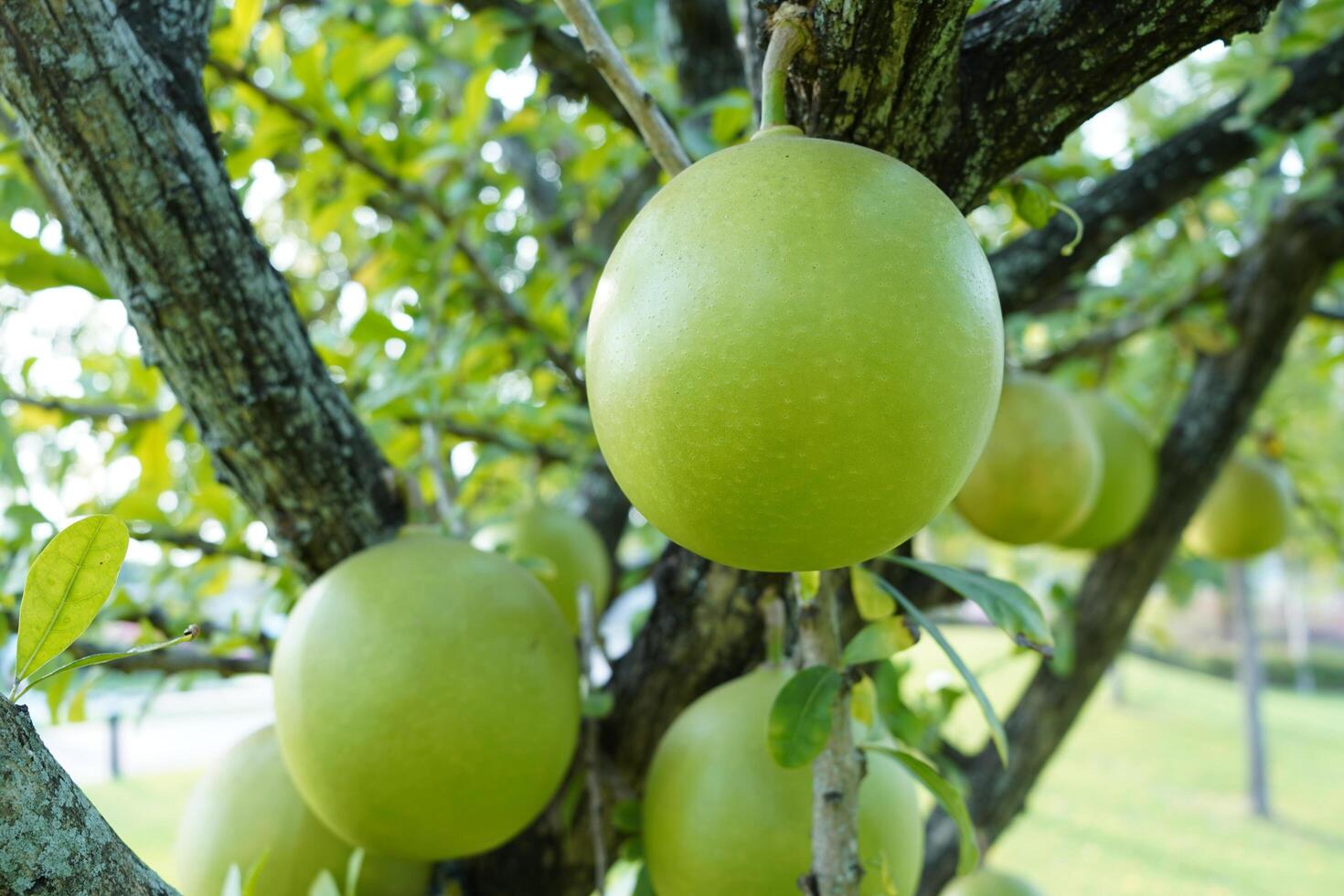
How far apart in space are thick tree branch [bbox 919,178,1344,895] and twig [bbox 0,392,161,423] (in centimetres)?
141

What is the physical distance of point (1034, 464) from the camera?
1383 millimetres

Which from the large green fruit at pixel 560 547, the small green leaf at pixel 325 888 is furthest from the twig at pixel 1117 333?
the small green leaf at pixel 325 888

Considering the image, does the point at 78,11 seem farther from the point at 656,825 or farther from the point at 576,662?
the point at 656,825

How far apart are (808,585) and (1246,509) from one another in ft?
6.41

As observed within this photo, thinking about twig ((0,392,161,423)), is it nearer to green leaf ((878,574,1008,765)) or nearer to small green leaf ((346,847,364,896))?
small green leaf ((346,847,364,896))

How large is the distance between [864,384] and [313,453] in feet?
1.98

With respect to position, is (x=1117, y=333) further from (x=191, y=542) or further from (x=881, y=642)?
(x=191, y=542)

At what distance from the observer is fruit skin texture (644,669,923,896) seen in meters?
0.75

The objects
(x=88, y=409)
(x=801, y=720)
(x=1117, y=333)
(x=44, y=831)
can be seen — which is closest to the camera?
(x=44, y=831)

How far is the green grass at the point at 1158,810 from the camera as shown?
15.7 ft

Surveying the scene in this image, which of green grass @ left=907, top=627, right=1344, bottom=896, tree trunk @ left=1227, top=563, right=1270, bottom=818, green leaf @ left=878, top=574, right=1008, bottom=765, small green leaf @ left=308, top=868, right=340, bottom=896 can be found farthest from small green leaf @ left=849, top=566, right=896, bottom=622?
tree trunk @ left=1227, top=563, right=1270, bottom=818

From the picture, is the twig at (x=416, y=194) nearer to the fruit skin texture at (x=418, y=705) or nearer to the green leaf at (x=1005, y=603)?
the fruit skin texture at (x=418, y=705)

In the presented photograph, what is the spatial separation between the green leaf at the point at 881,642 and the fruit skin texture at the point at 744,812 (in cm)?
6

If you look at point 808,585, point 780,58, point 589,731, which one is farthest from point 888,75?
point 589,731
